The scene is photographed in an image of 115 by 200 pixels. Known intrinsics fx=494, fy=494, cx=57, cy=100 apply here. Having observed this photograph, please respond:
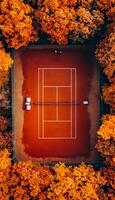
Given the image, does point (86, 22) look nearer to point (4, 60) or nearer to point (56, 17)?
point (56, 17)

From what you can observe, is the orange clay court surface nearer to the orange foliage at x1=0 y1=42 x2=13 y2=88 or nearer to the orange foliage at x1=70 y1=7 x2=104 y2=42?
the orange foliage at x1=0 y1=42 x2=13 y2=88

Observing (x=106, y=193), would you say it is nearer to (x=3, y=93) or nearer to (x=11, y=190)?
(x=11, y=190)

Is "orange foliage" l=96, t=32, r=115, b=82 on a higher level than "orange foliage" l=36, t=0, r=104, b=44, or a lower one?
lower

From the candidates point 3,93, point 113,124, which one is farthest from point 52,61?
point 113,124

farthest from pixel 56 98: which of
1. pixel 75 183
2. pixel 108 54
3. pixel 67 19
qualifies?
pixel 75 183

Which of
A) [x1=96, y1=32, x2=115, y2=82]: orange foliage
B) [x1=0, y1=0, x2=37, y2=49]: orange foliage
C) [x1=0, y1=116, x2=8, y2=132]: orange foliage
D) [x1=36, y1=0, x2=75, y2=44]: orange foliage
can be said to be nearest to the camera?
[x1=0, y1=0, x2=37, y2=49]: orange foliage

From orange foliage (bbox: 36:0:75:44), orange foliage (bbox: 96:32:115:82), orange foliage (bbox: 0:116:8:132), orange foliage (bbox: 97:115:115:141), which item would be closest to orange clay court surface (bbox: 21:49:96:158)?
orange foliage (bbox: 0:116:8:132)
